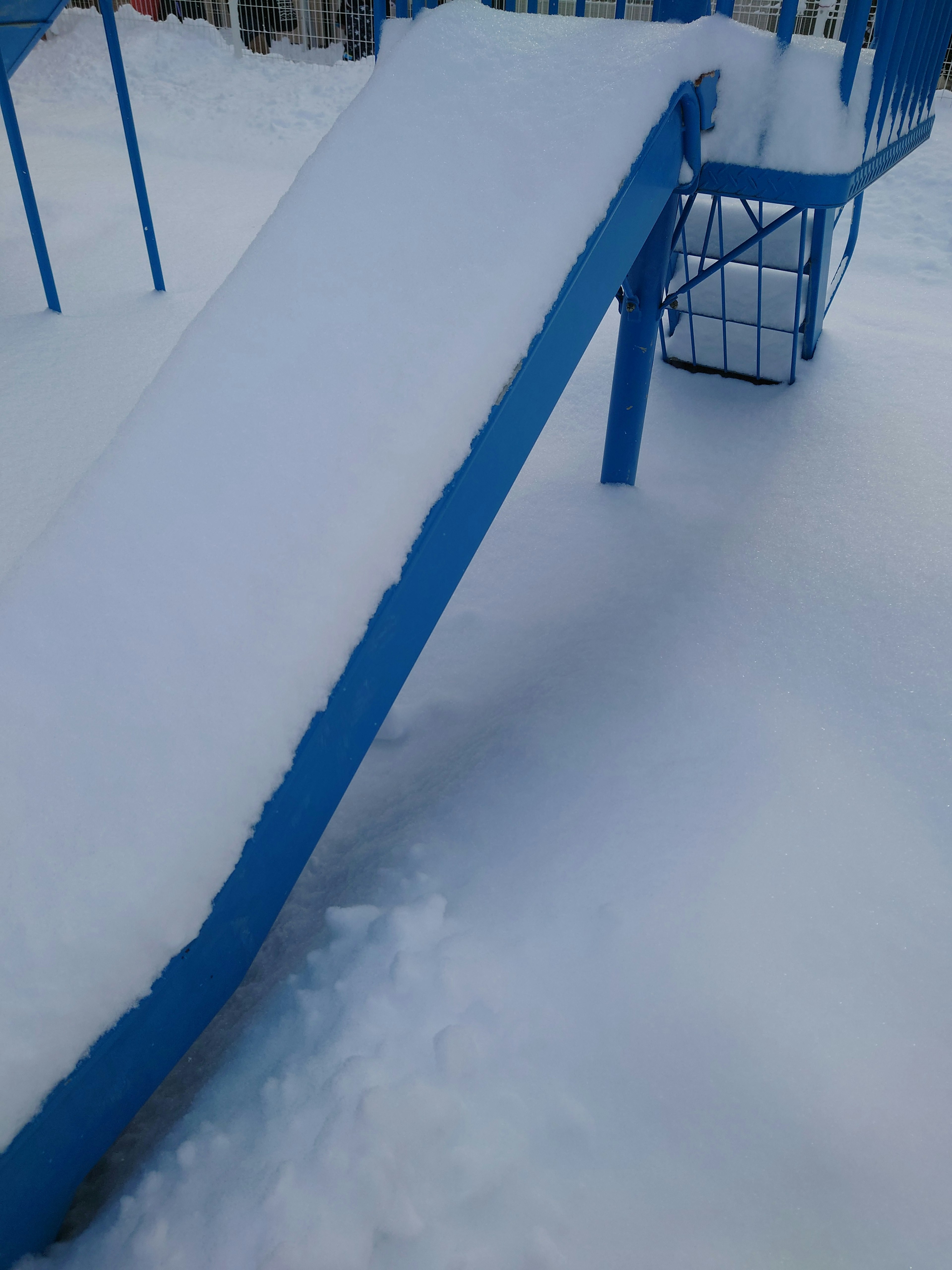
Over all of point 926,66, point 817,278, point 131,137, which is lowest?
point 817,278

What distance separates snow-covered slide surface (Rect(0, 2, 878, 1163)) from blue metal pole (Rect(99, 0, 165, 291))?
2.29m

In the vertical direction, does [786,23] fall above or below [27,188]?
above

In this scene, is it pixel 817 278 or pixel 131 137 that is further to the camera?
pixel 131 137

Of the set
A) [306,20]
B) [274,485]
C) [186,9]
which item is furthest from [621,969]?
[186,9]

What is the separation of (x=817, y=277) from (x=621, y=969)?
8.47 ft

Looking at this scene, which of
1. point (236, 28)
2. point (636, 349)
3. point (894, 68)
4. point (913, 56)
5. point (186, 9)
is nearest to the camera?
point (894, 68)

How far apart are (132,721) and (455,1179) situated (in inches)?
24.6

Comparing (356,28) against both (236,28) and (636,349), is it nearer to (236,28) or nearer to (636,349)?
(236,28)

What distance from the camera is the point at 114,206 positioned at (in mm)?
4332

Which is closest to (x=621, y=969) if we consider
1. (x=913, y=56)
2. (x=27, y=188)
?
(x=913, y=56)

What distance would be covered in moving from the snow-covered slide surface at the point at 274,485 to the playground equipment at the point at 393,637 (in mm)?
27

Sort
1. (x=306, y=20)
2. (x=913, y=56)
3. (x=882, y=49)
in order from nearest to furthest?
(x=882, y=49), (x=913, y=56), (x=306, y=20)

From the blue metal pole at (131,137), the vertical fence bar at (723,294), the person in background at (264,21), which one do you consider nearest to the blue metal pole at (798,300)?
the vertical fence bar at (723,294)

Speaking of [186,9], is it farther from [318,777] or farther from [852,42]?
[318,777]
